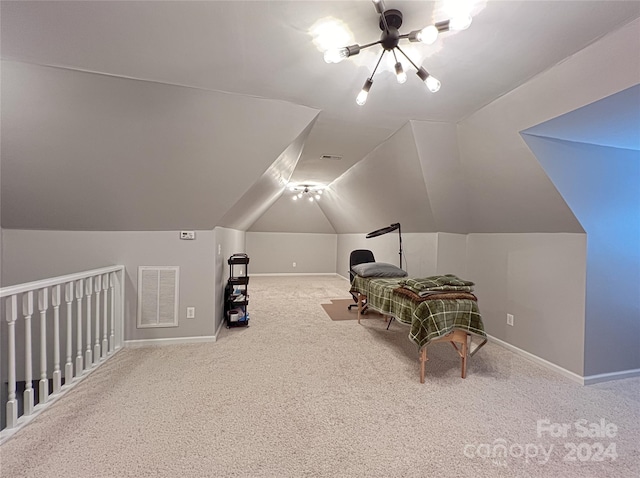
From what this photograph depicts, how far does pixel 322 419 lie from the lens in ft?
6.26

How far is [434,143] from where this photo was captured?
9.80 feet

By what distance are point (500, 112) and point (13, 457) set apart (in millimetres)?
3990

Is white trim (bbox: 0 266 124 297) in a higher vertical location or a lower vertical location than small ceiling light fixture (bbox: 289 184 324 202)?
lower

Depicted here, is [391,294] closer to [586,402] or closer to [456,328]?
[456,328]

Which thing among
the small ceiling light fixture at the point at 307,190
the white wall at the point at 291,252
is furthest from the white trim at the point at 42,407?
the white wall at the point at 291,252

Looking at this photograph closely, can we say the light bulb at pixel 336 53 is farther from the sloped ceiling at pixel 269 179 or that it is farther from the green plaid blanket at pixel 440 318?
the green plaid blanket at pixel 440 318

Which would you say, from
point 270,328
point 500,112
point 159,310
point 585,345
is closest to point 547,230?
point 585,345

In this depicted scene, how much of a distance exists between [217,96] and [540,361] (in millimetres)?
3908

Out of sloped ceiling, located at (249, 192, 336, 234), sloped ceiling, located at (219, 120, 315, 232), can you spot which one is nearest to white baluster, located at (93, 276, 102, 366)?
sloped ceiling, located at (219, 120, 315, 232)

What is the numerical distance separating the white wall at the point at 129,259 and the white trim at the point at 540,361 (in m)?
3.38

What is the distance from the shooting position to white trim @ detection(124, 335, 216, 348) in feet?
10.2

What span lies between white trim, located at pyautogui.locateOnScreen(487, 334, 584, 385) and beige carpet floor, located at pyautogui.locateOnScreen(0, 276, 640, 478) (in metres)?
0.08

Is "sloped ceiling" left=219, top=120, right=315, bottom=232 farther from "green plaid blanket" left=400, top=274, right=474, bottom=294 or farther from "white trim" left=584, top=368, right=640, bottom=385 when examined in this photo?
"white trim" left=584, top=368, right=640, bottom=385

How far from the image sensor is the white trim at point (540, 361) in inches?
98.3
